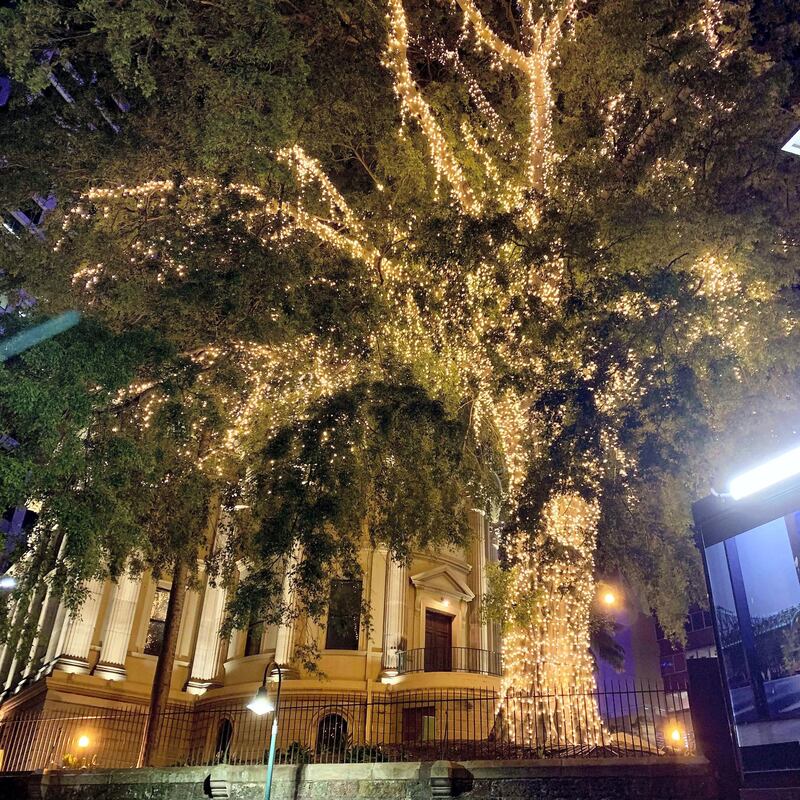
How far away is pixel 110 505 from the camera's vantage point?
453 inches

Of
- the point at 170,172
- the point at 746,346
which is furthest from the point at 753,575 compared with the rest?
the point at 170,172

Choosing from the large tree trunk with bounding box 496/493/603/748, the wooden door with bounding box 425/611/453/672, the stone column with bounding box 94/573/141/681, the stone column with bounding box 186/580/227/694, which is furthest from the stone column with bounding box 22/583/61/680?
the large tree trunk with bounding box 496/493/603/748

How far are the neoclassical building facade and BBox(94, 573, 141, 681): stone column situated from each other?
0.11ft

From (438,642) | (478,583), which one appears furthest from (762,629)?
(478,583)

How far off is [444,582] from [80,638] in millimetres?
13372

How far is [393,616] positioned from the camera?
2444cm

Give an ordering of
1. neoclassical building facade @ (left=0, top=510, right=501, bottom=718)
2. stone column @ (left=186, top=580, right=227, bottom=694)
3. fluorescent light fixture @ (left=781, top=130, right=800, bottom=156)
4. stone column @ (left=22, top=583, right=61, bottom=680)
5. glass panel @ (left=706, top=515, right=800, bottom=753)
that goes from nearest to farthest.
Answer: fluorescent light fixture @ (left=781, top=130, right=800, bottom=156) < glass panel @ (left=706, top=515, right=800, bottom=753) < neoclassical building facade @ (left=0, top=510, right=501, bottom=718) < stone column @ (left=186, top=580, right=227, bottom=694) < stone column @ (left=22, top=583, right=61, bottom=680)

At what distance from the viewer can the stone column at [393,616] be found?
23.6 m

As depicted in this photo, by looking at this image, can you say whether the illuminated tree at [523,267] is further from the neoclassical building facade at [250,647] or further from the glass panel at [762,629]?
the glass panel at [762,629]

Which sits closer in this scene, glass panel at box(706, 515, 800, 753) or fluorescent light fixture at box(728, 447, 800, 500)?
glass panel at box(706, 515, 800, 753)

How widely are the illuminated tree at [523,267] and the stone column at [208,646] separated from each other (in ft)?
35.1

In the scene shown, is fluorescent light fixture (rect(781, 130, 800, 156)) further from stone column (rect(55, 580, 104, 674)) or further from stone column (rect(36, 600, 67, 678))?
stone column (rect(36, 600, 67, 678))

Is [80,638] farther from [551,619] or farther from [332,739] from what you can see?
[551,619]

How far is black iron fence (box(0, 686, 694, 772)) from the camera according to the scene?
12578 mm
